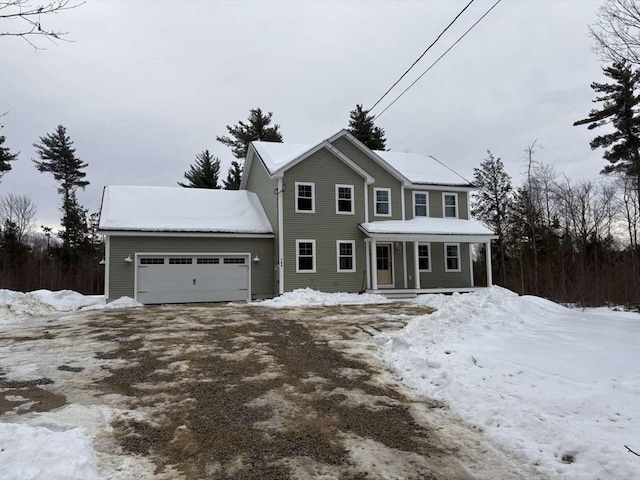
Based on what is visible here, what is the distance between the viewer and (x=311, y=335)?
942cm

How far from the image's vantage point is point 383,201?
2088 cm

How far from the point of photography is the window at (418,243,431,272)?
834 inches

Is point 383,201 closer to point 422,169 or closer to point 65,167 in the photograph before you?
point 422,169

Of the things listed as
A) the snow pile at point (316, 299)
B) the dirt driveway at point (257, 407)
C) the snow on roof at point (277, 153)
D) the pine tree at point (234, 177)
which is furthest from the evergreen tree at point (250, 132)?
the dirt driveway at point (257, 407)

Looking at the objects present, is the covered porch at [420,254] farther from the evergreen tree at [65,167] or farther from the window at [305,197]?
the evergreen tree at [65,167]

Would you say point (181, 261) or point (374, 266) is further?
point (374, 266)

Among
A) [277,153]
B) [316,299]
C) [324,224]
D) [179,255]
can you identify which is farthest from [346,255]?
[179,255]

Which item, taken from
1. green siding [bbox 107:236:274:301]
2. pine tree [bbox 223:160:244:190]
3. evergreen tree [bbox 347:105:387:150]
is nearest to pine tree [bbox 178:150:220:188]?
pine tree [bbox 223:160:244:190]

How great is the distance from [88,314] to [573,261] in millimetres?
16526

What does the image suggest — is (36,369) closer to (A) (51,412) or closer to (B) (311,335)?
(A) (51,412)

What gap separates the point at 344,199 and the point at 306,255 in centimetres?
329

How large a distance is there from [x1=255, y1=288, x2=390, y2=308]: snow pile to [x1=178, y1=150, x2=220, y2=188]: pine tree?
22434 mm

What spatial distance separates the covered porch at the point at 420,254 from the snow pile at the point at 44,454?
52.1 feet

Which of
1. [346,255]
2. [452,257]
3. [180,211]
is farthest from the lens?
[452,257]
